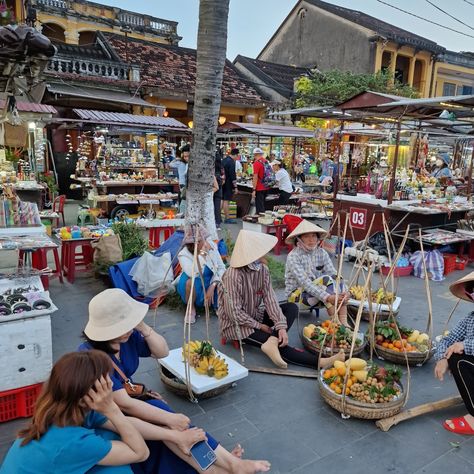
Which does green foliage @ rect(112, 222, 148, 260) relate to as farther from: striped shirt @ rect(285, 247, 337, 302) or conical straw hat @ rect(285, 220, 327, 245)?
conical straw hat @ rect(285, 220, 327, 245)

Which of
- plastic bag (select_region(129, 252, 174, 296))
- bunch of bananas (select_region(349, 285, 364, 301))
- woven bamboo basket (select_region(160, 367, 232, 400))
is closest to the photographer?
woven bamboo basket (select_region(160, 367, 232, 400))

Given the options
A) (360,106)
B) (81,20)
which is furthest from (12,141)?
(81,20)

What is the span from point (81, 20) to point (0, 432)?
19.5 m

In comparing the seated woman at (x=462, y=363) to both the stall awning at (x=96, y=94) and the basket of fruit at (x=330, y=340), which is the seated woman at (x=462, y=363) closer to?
the basket of fruit at (x=330, y=340)

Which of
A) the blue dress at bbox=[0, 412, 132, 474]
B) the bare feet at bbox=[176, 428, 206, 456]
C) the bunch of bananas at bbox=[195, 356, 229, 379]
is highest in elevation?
the blue dress at bbox=[0, 412, 132, 474]

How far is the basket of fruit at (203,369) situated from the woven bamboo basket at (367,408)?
33.7 inches

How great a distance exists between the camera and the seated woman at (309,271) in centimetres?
456

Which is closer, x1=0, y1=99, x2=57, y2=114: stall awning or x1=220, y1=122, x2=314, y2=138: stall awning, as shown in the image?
x1=0, y1=99, x2=57, y2=114: stall awning

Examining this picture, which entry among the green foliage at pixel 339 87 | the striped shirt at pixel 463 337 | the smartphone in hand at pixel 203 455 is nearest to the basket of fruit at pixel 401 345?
the striped shirt at pixel 463 337

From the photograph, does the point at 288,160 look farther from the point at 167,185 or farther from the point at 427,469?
the point at 427,469

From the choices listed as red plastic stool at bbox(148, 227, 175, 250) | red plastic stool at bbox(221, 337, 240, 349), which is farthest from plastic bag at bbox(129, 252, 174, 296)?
red plastic stool at bbox(148, 227, 175, 250)

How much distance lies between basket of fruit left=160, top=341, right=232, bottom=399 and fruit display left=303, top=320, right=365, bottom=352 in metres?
0.95

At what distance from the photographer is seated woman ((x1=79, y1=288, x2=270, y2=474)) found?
230 cm

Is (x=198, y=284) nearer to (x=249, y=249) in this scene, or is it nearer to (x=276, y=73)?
(x=249, y=249)
